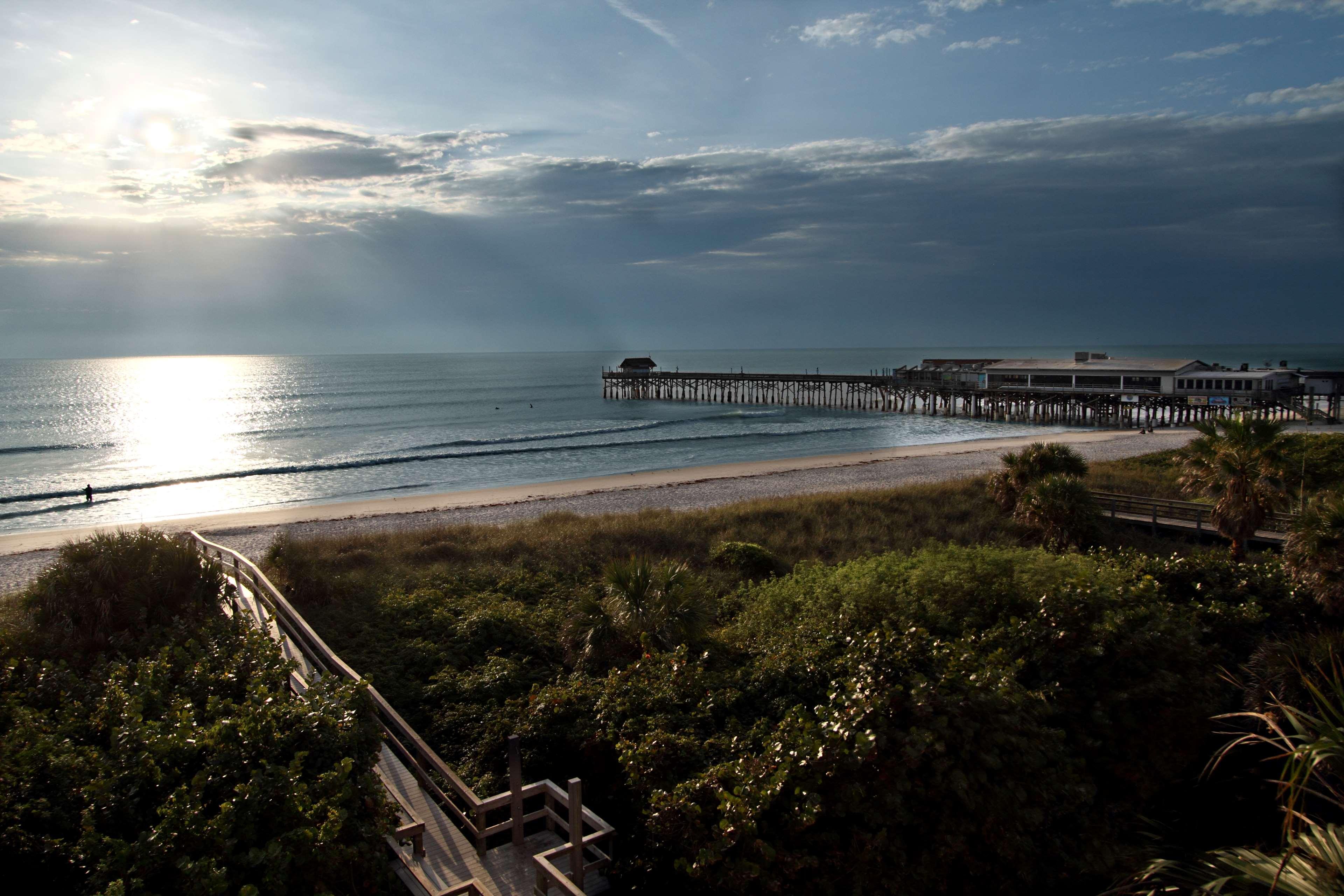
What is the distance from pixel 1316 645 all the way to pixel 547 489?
34.1 meters

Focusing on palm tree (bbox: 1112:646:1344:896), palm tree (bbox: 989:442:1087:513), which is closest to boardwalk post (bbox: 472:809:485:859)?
palm tree (bbox: 1112:646:1344:896)

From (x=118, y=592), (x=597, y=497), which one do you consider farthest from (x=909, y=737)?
(x=597, y=497)

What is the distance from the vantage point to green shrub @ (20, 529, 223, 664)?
12.0m

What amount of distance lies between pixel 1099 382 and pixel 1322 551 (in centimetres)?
6286

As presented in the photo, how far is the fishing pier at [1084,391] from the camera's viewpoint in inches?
2365

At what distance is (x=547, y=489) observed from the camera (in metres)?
40.1

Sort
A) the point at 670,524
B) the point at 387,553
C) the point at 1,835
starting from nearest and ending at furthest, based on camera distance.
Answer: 1. the point at 1,835
2. the point at 387,553
3. the point at 670,524

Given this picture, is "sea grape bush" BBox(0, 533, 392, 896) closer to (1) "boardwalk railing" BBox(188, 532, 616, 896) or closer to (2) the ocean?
(1) "boardwalk railing" BBox(188, 532, 616, 896)

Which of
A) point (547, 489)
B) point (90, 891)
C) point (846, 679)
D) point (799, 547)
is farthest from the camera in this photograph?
point (547, 489)

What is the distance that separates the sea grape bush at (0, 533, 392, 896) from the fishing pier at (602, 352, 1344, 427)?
5454 centimetres

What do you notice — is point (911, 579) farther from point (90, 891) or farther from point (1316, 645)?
point (90, 891)

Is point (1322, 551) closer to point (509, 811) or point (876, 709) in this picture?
point (876, 709)

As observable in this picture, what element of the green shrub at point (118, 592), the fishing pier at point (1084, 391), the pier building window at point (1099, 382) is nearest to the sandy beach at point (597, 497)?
Answer: the green shrub at point (118, 592)

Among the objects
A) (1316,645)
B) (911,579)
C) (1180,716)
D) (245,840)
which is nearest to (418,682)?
(245,840)
